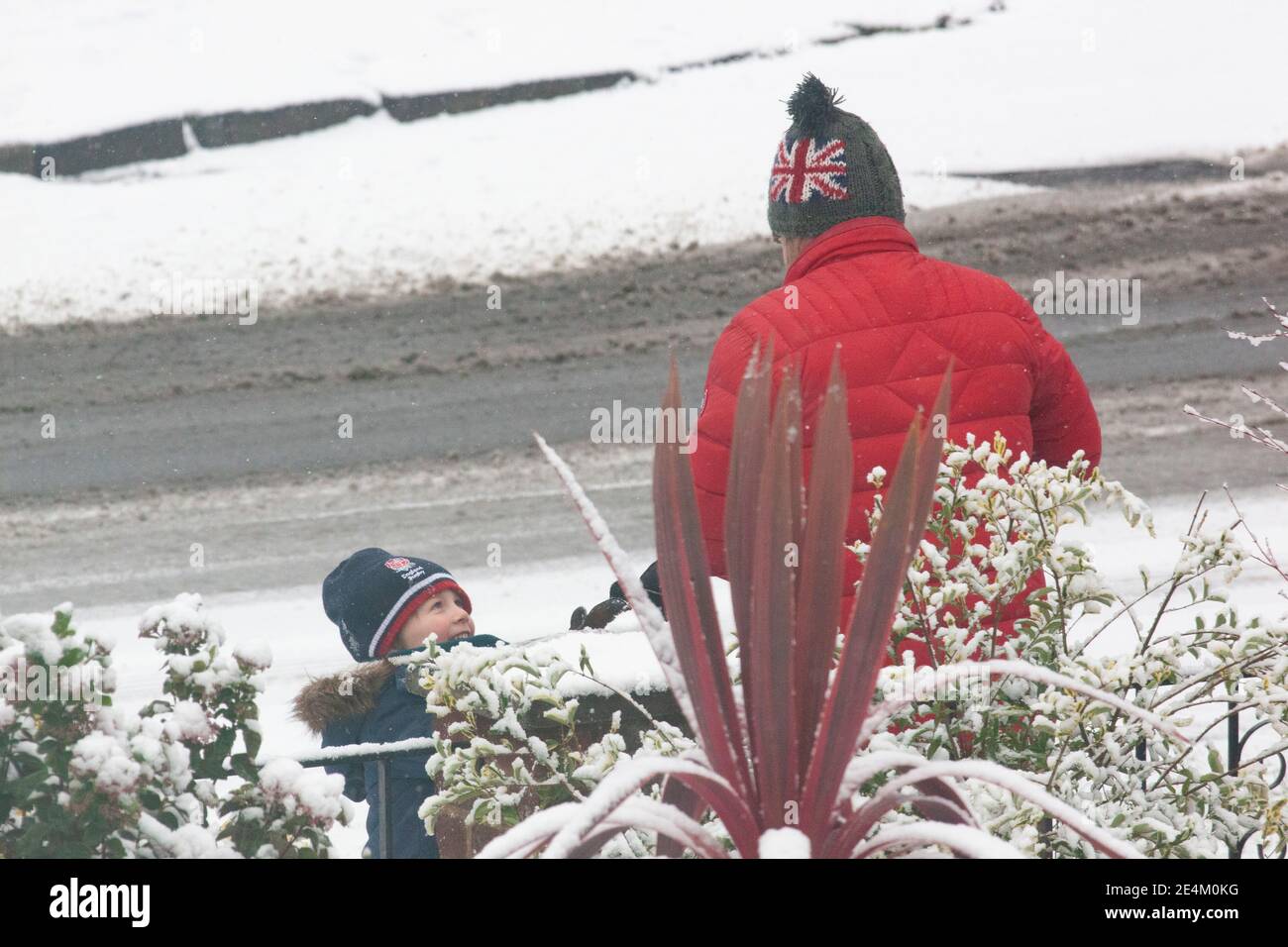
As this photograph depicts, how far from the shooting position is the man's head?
9.02 feet

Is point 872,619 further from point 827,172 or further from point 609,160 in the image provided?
point 609,160

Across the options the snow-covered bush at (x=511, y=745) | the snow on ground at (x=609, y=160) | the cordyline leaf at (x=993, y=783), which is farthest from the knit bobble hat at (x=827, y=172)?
the snow on ground at (x=609, y=160)

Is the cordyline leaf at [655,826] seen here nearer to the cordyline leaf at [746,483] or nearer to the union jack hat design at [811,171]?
the cordyline leaf at [746,483]

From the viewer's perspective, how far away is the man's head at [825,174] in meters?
2.75

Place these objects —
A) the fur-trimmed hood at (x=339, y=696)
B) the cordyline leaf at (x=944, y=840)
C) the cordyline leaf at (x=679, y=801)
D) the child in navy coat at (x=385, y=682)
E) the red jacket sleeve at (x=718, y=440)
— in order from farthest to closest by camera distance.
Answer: the fur-trimmed hood at (x=339, y=696) < the child in navy coat at (x=385, y=682) < the red jacket sleeve at (x=718, y=440) < the cordyline leaf at (x=679, y=801) < the cordyline leaf at (x=944, y=840)

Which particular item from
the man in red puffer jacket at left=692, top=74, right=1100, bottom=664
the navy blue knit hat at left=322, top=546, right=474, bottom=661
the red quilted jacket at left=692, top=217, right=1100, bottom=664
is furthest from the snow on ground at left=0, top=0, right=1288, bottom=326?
the red quilted jacket at left=692, top=217, right=1100, bottom=664

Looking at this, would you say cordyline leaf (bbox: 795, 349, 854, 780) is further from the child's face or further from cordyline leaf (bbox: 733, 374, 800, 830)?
the child's face

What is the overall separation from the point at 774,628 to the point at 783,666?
0.04 metres

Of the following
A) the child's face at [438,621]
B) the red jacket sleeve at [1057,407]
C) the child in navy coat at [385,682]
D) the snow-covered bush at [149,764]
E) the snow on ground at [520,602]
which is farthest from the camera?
the snow on ground at [520,602]

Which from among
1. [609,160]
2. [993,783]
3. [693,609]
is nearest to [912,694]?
[993,783]

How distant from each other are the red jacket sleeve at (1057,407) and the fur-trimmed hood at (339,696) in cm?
156

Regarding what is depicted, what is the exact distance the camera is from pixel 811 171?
9.13 ft

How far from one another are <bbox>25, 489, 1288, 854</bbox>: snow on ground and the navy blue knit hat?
2098mm

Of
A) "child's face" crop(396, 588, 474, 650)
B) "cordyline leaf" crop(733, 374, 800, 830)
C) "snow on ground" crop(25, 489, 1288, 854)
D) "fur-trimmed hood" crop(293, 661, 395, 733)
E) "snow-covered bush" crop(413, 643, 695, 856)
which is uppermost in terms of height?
"cordyline leaf" crop(733, 374, 800, 830)
